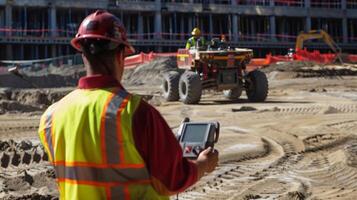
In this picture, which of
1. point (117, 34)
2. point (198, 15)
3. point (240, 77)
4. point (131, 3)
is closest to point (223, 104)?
point (240, 77)

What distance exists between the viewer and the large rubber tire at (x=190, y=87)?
16.8m

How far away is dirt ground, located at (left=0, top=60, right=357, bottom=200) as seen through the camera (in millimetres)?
6840

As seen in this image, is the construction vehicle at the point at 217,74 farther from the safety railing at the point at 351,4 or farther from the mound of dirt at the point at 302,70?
the safety railing at the point at 351,4

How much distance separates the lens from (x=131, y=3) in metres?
48.0

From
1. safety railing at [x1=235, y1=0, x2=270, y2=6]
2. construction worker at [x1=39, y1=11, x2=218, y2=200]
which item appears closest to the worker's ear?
construction worker at [x1=39, y1=11, x2=218, y2=200]

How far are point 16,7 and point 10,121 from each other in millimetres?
32319

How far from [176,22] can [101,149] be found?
5050 centimetres

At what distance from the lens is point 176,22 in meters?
52.4

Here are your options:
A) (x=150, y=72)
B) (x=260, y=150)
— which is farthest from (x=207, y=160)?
(x=150, y=72)

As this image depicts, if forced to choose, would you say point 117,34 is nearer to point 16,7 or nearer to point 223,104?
point 223,104

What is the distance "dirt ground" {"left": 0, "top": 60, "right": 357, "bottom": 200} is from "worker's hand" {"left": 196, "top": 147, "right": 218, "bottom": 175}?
12.2ft

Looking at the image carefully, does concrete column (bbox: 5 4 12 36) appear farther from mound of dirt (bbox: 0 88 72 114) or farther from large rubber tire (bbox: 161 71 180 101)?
large rubber tire (bbox: 161 71 180 101)

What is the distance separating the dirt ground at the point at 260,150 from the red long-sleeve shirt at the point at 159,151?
4065 millimetres

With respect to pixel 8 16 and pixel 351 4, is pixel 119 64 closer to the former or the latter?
pixel 8 16
